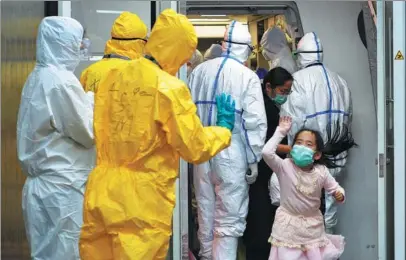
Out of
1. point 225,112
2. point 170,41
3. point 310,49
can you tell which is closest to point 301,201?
point 225,112

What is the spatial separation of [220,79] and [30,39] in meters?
1.21

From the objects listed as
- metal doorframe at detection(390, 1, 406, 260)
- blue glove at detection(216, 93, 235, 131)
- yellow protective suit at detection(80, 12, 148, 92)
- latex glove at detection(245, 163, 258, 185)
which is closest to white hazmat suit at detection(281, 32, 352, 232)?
latex glove at detection(245, 163, 258, 185)

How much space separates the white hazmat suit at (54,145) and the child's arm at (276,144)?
0.95 metres

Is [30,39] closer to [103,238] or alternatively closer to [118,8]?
[118,8]

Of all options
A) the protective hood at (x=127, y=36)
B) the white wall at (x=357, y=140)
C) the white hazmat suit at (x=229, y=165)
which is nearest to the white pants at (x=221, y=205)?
the white hazmat suit at (x=229, y=165)

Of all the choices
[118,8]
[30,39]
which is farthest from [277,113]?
[30,39]

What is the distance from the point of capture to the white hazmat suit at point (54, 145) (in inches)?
156

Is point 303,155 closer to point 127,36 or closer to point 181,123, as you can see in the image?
point 181,123

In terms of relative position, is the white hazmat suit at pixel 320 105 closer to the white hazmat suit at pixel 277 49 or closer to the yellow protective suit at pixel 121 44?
the white hazmat suit at pixel 277 49

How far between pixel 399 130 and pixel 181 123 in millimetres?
1241

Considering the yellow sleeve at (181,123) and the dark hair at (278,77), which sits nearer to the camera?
the yellow sleeve at (181,123)

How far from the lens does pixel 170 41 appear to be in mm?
3381

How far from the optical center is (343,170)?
550 cm

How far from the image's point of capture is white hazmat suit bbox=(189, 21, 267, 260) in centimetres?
483
